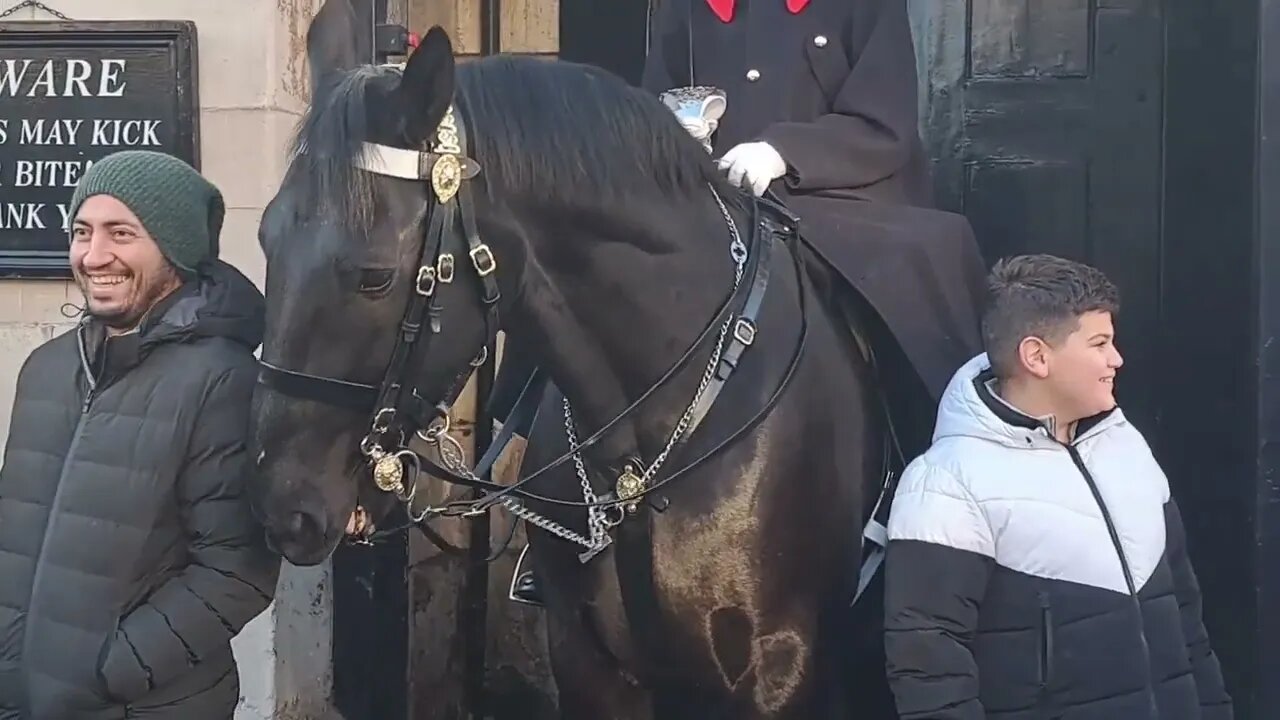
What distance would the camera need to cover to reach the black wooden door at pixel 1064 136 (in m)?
4.31

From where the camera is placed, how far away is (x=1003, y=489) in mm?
2441

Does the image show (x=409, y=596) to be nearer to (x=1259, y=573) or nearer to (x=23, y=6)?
(x=23, y=6)

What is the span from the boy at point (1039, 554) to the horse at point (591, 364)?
0.25 meters

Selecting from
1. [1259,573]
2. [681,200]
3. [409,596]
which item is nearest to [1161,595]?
[681,200]

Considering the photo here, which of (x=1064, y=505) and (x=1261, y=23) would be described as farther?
(x=1261, y=23)

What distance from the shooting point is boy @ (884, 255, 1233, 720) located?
7.91 ft

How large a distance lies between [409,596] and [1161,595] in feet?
8.73

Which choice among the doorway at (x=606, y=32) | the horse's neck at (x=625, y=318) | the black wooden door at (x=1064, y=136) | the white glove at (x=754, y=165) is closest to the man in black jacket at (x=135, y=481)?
the horse's neck at (x=625, y=318)

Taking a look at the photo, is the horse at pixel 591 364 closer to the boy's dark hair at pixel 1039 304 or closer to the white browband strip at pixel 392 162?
the white browband strip at pixel 392 162

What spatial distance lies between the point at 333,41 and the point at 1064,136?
8.60 feet

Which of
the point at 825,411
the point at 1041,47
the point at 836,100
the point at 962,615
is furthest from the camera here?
the point at 1041,47

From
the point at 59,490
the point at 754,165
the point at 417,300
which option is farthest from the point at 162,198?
the point at 754,165

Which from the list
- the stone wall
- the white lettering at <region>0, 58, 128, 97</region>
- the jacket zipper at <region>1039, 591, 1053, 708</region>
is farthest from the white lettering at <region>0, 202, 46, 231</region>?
the jacket zipper at <region>1039, 591, 1053, 708</region>

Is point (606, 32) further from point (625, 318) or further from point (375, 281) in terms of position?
point (375, 281)
